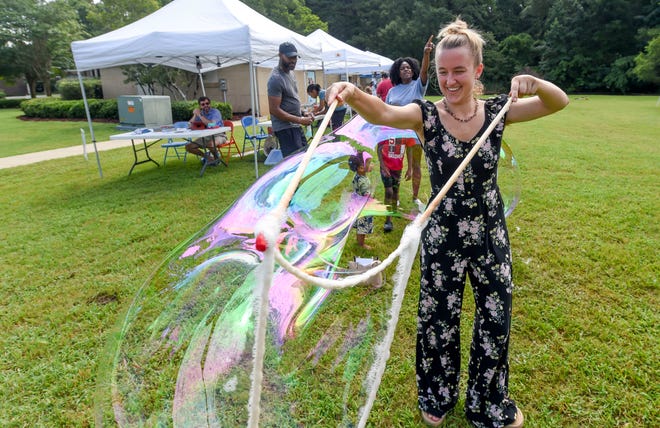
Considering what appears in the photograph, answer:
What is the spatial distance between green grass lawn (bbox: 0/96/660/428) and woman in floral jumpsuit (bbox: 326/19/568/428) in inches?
25.1

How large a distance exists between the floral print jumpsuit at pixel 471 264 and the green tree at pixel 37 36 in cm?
3955

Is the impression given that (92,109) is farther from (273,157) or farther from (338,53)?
(273,157)

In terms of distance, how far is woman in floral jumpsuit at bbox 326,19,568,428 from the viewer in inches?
69.1

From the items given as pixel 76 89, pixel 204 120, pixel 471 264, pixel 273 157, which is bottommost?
pixel 273 157

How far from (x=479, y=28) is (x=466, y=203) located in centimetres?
3603

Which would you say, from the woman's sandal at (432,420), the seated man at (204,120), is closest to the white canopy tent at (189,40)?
the seated man at (204,120)

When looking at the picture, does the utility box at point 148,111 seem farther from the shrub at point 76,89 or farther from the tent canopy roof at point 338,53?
the shrub at point 76,89

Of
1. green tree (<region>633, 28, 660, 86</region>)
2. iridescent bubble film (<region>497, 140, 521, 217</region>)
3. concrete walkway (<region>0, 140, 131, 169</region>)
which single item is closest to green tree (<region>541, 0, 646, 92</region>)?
green tree (<region>633, 28, 660, 86</region>)

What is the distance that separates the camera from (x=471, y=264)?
189 centimetres

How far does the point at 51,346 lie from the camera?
303cm

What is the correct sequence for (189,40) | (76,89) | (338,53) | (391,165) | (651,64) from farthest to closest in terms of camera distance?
(651,64) < (76,89) < (338,53) < (189,40) < (391,165)

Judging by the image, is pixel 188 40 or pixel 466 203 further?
pixel 188 40

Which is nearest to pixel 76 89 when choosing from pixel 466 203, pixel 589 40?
pixel 466 203

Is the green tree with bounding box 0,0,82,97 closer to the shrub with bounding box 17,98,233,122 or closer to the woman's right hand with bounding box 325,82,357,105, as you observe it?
the shrub with bounding box 17,98,233,122
